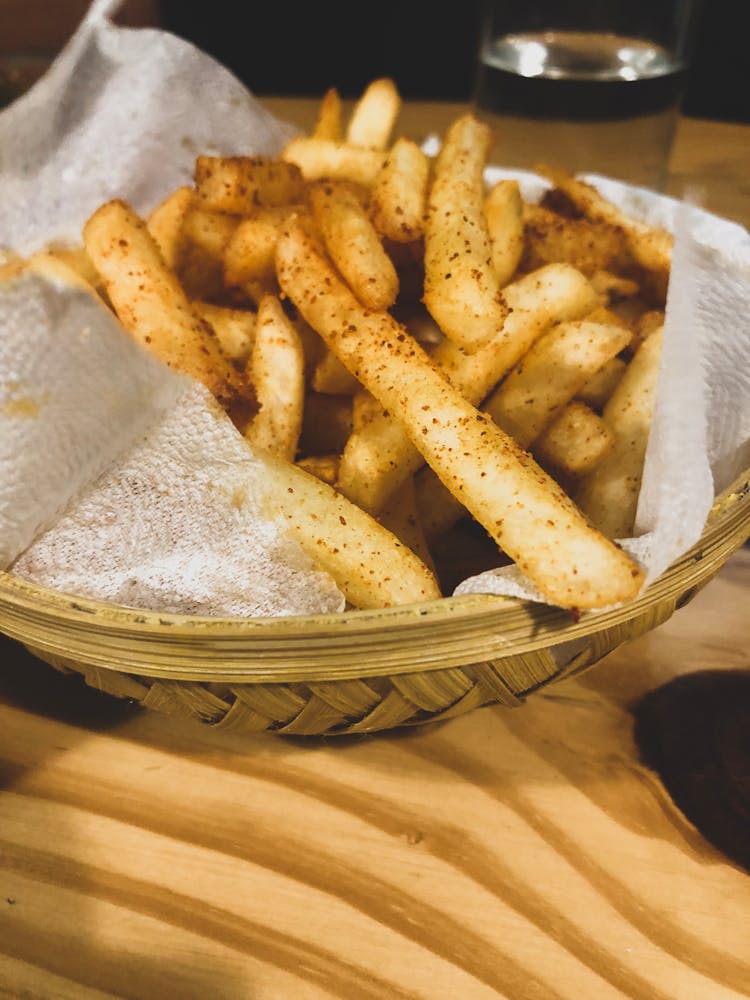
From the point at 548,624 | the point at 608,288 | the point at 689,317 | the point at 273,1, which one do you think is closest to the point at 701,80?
the point at 273,1

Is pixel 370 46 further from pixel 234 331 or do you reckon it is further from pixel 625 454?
pixel 625 454

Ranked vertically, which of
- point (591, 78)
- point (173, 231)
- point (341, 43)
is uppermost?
point (341, 43)

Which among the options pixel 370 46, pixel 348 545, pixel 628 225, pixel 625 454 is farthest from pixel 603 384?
pixel 370 46

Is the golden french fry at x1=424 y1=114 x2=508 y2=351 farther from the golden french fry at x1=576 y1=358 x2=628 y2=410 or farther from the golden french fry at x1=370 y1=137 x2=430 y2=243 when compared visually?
the golden french fry at x1=576 y1=358 x2=628 y2=410

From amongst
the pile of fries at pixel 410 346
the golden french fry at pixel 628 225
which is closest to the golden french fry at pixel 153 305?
the pile of fries at pixel 410 346

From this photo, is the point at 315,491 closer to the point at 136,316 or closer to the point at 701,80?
the point at 136,316

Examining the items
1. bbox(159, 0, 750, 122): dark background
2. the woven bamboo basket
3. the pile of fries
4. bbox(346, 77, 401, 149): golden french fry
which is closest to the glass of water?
bbox(346, 77, 401, 149): golden french fry
